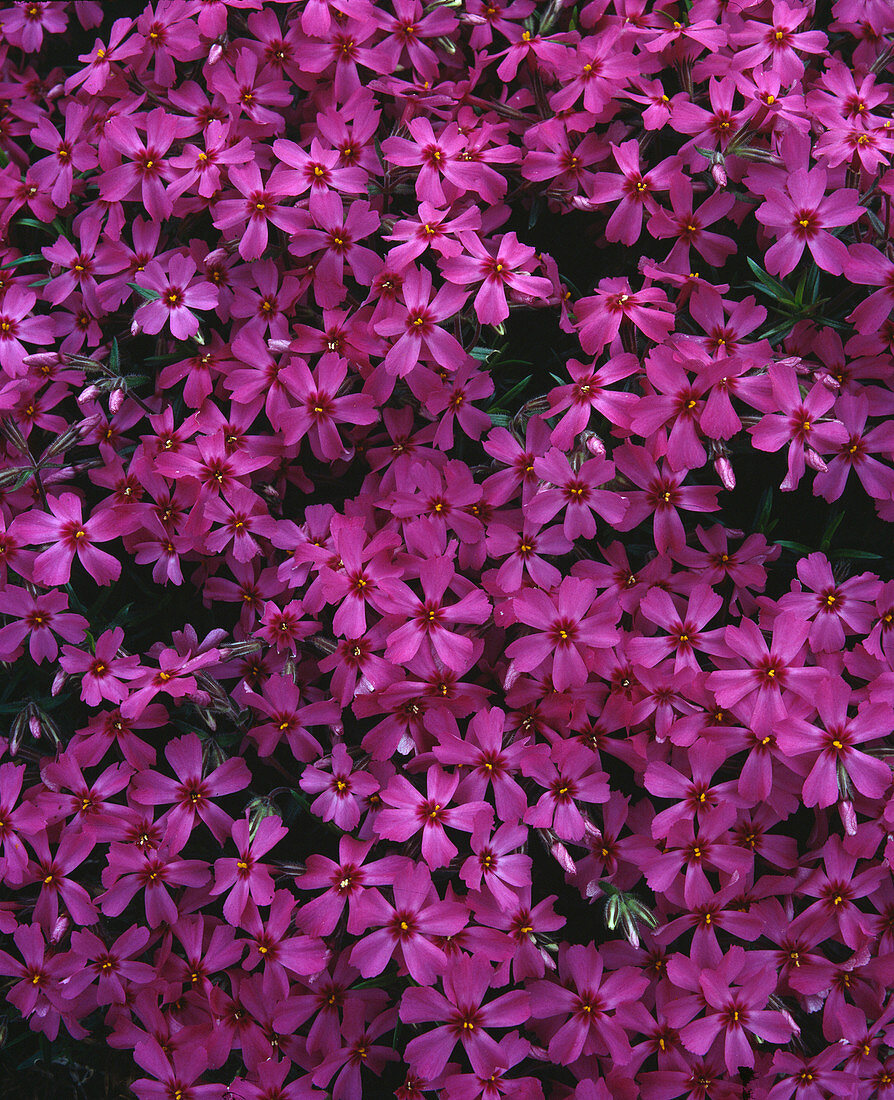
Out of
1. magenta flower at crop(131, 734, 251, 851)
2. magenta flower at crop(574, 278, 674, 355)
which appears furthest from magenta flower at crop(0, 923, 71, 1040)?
magenta flower at crop(574, 278, 674, 355)

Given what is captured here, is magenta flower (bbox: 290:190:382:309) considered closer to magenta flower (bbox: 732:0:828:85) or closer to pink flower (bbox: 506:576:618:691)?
pink flower (bbox: 506:576:618:691)

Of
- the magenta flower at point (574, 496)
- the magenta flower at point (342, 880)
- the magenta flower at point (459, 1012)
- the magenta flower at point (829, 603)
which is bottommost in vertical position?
the magenta flower at point (459, 1012)

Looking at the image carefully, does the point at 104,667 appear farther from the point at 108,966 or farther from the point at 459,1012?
the point at 459,1012

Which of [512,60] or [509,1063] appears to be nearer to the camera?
[509,1063]

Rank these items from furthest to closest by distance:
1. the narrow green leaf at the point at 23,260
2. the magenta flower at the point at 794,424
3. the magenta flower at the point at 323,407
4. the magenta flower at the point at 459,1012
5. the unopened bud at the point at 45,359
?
the narrow green leaf at the point at 23,260, the unopened bud at the point at 45,359, the magenta flower at the point at 323,407, the magenta flower at the point at 794,424, the magenta flower at the point at 459,1012

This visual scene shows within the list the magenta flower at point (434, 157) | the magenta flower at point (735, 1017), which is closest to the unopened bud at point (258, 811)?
the magenta flower at point (735, 1017)

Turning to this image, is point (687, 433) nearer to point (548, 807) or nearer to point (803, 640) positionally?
point (803, 640)

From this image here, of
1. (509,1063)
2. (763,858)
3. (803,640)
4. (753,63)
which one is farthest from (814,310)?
(509,1063)

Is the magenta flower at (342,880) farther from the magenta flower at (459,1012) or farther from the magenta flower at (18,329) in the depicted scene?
the magenta flower at (18,329)

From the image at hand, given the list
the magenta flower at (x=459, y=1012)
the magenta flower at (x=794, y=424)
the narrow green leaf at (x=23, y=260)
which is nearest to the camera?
the magenta flower at (x=459, y=1012)
